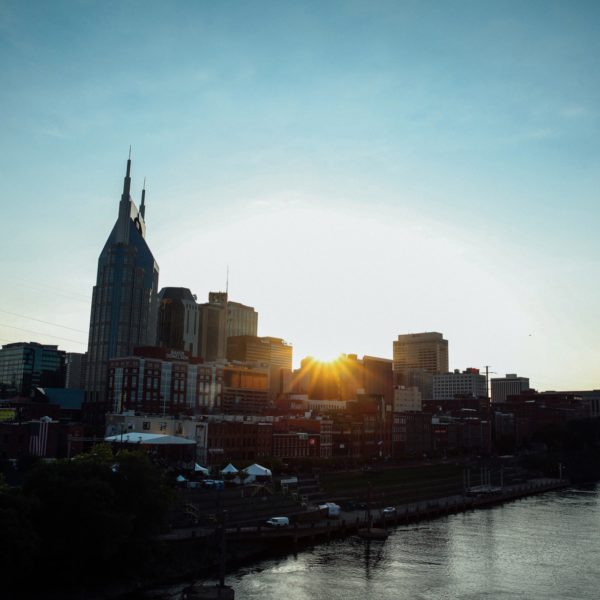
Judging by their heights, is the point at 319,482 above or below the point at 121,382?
below

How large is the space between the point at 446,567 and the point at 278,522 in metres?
22.2

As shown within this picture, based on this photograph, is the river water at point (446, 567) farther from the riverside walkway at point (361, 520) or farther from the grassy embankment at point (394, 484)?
the grassy embankment at point (394, 484)

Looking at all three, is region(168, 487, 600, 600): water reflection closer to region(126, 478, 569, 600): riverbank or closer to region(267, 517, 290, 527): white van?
region(126, 478, 569, 600): riverbank

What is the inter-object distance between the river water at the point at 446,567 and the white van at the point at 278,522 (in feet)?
17.2

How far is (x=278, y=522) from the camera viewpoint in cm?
8981

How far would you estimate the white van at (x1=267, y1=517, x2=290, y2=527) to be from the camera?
8931 cm

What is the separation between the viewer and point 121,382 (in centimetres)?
17662

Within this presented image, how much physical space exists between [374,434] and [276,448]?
4977 cm

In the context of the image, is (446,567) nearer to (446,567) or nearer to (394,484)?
(446,567)

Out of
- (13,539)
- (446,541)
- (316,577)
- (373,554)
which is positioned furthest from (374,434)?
(13,539)

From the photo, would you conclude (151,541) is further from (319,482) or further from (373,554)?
(319,482)

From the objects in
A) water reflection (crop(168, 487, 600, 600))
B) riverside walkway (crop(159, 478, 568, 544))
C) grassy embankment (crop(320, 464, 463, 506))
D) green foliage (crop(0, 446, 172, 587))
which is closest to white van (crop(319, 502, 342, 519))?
riverside walkway (crop(159, 478, 568, 544))

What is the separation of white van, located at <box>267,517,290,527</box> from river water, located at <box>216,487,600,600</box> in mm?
5232

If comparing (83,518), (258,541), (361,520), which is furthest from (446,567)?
(83,518)
